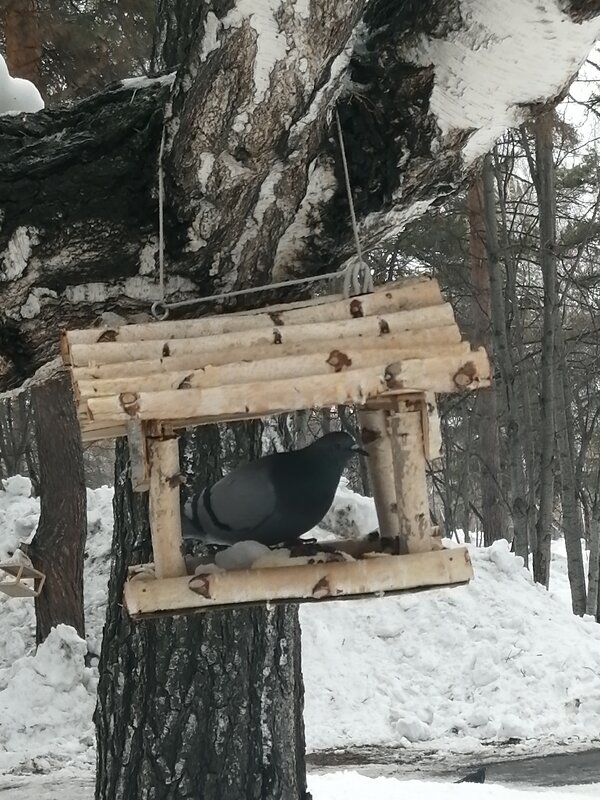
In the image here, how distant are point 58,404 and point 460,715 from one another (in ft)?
12.6

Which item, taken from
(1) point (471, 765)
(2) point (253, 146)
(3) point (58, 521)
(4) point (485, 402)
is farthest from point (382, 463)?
(4) point (485, 402)

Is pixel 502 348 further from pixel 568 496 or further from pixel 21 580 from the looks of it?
pixel 21 580

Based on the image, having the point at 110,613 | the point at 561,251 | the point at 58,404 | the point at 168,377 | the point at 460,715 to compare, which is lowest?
the point at 460,715

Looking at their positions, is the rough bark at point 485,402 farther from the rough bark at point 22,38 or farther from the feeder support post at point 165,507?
the feeder support post at point 165,507

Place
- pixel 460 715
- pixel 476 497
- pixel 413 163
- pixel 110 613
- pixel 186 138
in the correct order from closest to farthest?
pixel 186 138 < pixel 413 163 < pixel 110 613 < pixel 460 715 < pixel 476 497

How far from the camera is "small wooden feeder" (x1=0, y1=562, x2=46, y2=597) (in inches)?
243

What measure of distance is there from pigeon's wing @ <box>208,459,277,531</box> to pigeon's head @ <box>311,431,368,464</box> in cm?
11

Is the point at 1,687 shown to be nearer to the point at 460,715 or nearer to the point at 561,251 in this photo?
the point at 460,715

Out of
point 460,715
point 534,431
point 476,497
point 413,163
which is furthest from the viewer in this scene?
point 476,497

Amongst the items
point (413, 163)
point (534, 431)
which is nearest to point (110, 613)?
point (413, 163)

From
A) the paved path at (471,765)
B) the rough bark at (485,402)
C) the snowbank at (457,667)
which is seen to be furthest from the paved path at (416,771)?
the rough bark at (485,402)

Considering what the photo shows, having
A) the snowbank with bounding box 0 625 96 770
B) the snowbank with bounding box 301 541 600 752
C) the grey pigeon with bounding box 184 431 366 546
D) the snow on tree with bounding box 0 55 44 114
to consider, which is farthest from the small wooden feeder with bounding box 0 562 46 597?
the grey pigeon with bounding box 184 431 366 546

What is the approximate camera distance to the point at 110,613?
261cm

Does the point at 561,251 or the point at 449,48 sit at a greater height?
the point at 561,251
